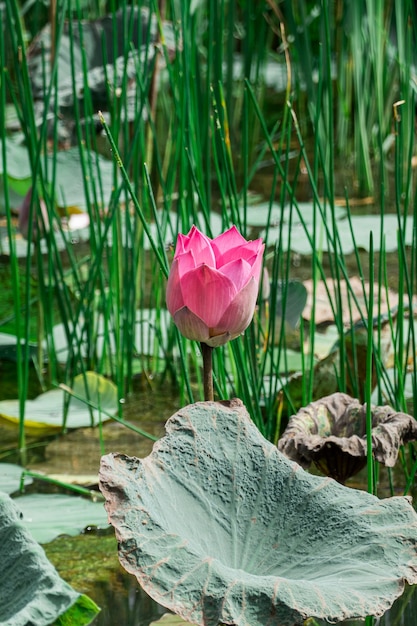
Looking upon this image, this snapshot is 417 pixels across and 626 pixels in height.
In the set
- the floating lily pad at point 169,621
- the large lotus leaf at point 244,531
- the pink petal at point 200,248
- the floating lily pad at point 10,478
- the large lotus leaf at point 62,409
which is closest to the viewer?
the large lotus leaf at point 244,531

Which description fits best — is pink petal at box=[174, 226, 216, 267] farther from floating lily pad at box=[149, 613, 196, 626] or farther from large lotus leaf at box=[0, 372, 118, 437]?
large lotus leaf at box=[0, 372, 118, 437]

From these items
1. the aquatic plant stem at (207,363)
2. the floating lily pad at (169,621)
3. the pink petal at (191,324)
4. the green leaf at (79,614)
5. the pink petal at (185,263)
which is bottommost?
the floating lily pad at (169,621)

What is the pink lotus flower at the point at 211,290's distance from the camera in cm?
70

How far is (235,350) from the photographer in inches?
38.0

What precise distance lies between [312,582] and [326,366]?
0.64m

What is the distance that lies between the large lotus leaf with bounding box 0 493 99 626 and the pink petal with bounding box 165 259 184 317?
8.6 inches

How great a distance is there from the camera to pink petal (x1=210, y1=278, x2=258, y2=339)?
2.33 ft

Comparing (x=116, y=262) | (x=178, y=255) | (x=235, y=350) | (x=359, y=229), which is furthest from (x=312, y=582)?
(x=359, y=229)

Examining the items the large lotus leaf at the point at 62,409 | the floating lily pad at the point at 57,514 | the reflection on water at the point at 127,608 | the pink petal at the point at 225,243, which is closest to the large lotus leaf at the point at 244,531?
the pink petal at the point at 225,243

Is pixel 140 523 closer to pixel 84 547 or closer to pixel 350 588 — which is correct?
pixel 350 588

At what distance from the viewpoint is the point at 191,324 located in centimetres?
71

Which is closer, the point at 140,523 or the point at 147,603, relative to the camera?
the point at 140,523

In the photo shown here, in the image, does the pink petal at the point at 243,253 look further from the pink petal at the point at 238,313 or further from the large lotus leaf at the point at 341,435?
the large lotus leaf at the point at 341,435

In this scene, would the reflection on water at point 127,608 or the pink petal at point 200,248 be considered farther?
the reflection on water at point 127,608
